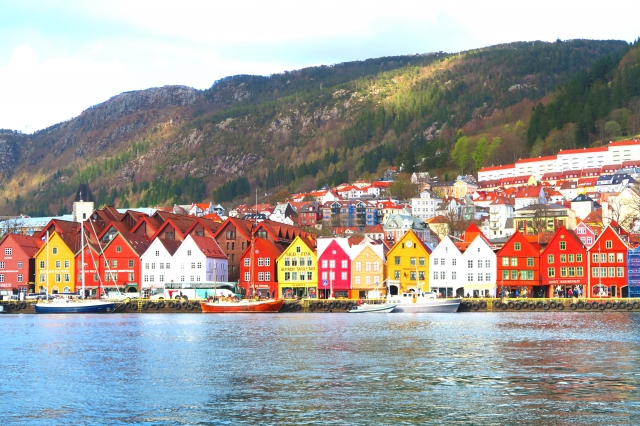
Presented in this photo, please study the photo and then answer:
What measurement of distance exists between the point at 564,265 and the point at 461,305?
17226 mm

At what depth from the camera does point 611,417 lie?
1275 inches

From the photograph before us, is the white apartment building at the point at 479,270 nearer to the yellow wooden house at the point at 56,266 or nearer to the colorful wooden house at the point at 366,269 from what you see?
the colorful wooden house at the point at 366,269

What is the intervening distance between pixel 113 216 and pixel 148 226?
9.15 meters

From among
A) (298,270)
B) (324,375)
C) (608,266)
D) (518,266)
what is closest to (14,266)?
(298,270)

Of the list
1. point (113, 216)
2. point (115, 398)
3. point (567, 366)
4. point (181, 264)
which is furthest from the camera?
point (113, 216)

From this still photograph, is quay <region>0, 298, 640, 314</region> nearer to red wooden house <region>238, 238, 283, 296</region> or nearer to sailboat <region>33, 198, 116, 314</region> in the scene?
sailboat <region>33, 198, 116, 314</region>

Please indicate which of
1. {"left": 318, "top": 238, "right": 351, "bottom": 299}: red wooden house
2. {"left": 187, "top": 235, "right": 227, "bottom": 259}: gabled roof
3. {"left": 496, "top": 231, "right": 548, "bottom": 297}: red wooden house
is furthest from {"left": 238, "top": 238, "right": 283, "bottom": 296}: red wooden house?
{"left": 496, "top": 231, "right": 548, "bottom": 297}: red wooden house

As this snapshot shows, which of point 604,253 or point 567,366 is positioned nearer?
point 567,366

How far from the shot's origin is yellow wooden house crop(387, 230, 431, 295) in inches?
4601

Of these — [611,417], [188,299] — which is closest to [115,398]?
[611,417]

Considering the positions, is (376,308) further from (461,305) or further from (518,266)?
(518,266)

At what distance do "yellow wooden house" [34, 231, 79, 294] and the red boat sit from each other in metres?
25.6

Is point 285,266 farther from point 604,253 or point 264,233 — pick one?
point 604,253

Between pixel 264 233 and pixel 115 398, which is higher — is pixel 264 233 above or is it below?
above
